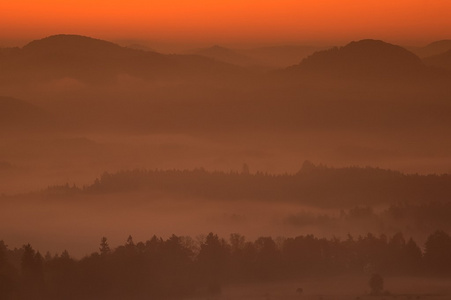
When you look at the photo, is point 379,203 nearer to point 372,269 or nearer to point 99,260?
point 372,269

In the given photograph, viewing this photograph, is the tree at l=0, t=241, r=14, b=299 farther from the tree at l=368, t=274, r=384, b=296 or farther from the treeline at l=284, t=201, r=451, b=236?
the treeline at l=284, t=201, r=451, b=236

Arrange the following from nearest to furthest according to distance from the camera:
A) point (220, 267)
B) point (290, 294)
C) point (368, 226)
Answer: point (290, 294)
point (220, 267)
point (368, 226)

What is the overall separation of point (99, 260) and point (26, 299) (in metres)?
10.5

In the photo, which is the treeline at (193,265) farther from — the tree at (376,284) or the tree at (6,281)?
the tree at (376,284)

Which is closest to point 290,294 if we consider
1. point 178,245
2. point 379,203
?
point 178,245

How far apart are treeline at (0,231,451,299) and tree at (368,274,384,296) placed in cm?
656

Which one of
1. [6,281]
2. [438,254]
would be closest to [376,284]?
[438,254]

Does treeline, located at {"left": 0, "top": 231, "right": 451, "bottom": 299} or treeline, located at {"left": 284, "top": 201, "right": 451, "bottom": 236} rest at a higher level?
treeline, located at {"left": 284, "top": 201, "right": 451, "bottom": 236}

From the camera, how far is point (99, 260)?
105 m

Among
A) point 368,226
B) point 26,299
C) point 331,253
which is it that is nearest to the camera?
point 26,299

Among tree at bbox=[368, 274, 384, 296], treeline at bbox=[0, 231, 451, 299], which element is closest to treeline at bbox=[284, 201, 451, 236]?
treeline at bbox=[0, 231, 451, 299]

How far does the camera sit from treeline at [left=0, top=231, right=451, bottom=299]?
9850 centimetres

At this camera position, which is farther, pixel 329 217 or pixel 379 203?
pixel 379 203

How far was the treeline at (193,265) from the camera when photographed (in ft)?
323
